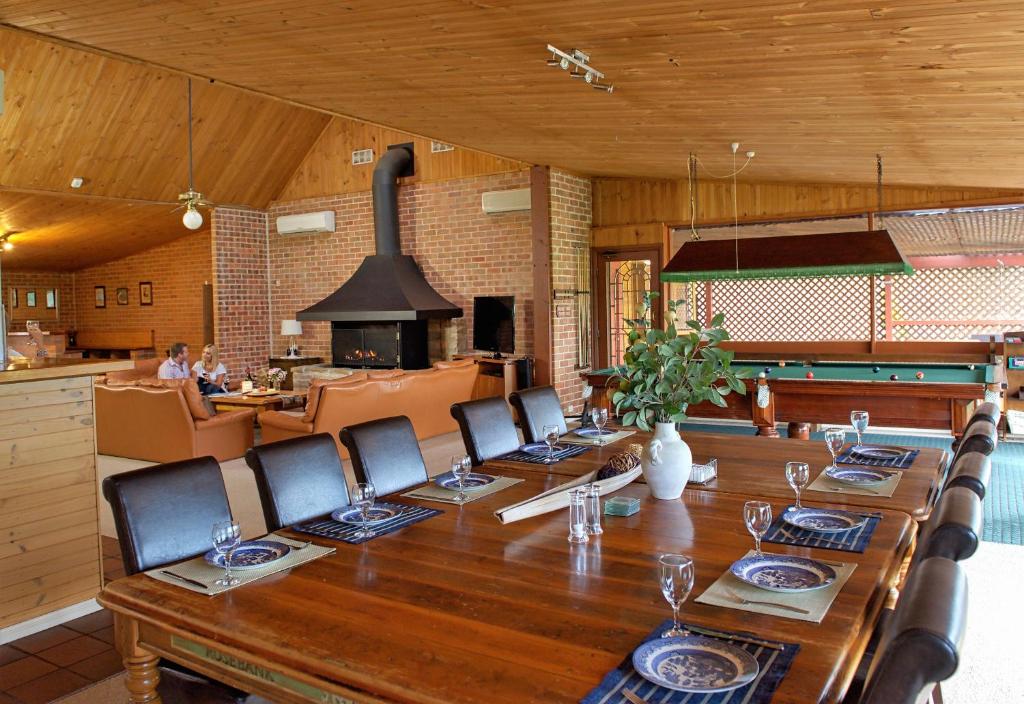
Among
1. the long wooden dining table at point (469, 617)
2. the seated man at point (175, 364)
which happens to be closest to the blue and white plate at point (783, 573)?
the long wooden dining table at point (469, 617)

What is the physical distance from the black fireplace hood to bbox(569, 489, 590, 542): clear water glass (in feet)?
23.0

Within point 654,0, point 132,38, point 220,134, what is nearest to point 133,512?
point 654,0

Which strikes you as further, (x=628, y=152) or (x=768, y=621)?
(x=628, y=152)

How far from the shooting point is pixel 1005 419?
312 inches

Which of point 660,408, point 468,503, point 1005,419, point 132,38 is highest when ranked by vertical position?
point 132,38

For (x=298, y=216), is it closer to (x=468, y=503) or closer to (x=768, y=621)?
(x=468, y=503)

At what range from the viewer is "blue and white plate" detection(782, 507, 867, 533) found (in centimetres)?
237

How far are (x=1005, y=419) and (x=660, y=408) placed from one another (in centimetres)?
672

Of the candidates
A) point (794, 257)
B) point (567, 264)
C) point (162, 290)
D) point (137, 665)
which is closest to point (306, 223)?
point (162, 290)

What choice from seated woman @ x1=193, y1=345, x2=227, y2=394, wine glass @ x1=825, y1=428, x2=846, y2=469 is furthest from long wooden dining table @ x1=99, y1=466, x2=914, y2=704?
seated woman @ x1=193, y1=345, x2=227, y2=394

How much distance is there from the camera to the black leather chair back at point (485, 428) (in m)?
3.72

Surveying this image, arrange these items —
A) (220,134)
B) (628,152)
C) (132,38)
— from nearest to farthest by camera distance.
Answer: (132,38), (628,152), (220,134)

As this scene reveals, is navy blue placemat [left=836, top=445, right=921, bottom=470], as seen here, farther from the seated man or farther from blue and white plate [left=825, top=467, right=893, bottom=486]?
the seated man

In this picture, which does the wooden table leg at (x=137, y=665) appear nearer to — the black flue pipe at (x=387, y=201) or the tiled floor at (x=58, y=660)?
the tiled floor at (x=58, y=660)
